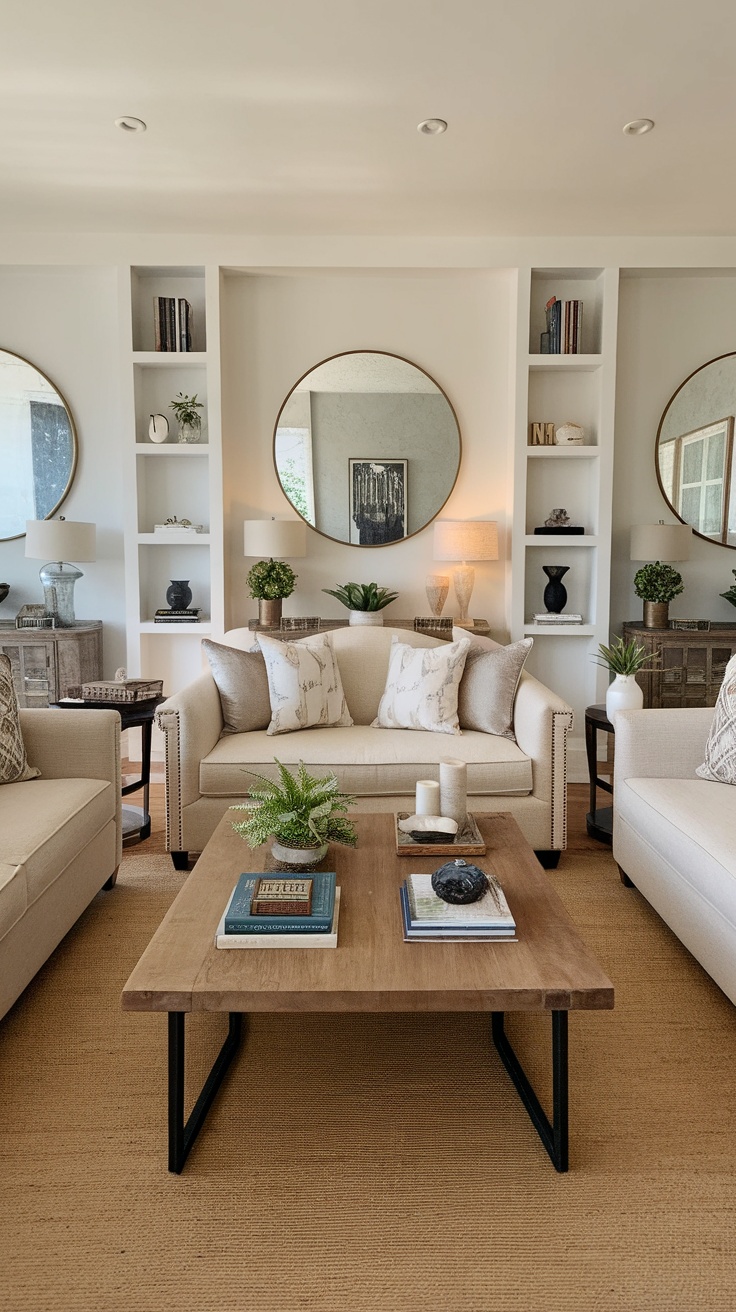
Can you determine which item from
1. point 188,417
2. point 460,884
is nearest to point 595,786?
point 460,884

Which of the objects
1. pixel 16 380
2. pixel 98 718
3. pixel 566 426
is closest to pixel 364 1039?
pixel 98 718

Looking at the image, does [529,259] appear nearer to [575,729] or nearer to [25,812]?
[575,729]

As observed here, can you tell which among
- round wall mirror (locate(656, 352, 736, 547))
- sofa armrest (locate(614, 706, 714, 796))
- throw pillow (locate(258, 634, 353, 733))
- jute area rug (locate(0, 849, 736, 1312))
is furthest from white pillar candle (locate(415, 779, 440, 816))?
round wall mirror (locate(656, 352, 736, 547))

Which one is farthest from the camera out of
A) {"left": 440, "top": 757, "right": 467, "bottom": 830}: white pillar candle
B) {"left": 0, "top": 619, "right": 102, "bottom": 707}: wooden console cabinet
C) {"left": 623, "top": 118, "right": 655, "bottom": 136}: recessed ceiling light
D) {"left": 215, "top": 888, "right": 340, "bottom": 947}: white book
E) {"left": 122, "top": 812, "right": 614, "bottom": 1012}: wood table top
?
{"left": 0, "top": 619, "right": 102, "bottom": 707}: wooden console cabinet

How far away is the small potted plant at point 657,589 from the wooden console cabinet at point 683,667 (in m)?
0.12

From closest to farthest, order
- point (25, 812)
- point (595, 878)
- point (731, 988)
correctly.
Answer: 1. point (731, 988)
2. point (25, 812)
3. point (595, 878)

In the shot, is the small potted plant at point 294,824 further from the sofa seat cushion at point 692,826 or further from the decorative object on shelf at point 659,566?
the decorative object on shelf at point 659,566

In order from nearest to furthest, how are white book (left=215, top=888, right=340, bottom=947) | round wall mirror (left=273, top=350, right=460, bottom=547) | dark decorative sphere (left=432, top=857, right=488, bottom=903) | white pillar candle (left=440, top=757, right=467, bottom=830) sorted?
white book (left=215, top=888, right=340, bottom=947) < dark decorative sphere (left=432, top=857, right=488, bottom=903) < white pillar candle (left=440, top=757, right=467, bottom=830) < round wall mirror (left=273, top=350, right=460, bottom=547)

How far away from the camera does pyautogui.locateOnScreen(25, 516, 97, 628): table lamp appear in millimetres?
4355

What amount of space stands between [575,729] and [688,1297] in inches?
138

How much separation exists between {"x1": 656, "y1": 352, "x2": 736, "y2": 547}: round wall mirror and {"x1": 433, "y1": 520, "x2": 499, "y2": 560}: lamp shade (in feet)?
3.68

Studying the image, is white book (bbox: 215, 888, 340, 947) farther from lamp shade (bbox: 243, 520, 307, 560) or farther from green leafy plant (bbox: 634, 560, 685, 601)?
green leafy plant (bbox: 634, 560, 685, 601)

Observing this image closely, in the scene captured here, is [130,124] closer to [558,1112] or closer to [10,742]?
[10,742]

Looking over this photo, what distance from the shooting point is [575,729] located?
4824 mm
